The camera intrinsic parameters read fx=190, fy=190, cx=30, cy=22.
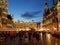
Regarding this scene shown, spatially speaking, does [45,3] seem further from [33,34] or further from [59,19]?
[33,34]

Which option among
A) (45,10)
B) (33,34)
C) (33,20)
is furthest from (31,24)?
(33,34)

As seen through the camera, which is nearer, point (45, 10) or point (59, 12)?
point (59, 12)

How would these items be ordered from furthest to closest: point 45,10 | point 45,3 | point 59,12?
point 45,3 < point 45,10 < point 59,12

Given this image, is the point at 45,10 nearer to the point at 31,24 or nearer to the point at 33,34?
the point at 31,24

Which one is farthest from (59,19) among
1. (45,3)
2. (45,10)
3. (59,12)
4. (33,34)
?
(45,3)

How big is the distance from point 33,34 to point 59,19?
48.5m

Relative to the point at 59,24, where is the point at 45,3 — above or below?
above

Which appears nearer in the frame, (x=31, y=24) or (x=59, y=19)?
(x=59, y=19)

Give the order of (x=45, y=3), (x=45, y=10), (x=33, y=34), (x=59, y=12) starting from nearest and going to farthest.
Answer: (x=33, y=34)
(x=59, y=12)
(x=45, y=10)
(x=45, y=3)

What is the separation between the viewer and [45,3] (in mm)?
194625

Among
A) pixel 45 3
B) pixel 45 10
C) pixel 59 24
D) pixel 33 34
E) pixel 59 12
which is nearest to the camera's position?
pixel 33 34

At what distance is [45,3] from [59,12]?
101 meters

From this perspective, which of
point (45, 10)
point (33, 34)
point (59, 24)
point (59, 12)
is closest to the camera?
point (33, 34)

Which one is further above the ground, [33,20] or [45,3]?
[45,3]
